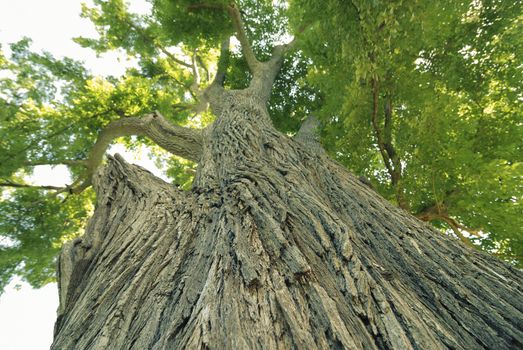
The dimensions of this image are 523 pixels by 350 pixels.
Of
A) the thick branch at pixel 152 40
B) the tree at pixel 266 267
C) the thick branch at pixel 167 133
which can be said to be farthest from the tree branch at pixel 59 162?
the thick branch at pixel 152 40

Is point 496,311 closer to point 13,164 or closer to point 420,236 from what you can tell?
point 420,236

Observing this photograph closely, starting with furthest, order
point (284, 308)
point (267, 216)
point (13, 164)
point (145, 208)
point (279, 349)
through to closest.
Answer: point (13, 164) → point (145, 208) → point (267, 216) → point (284, 308) → point (279, 349)

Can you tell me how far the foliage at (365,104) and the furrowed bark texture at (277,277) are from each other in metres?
2.26

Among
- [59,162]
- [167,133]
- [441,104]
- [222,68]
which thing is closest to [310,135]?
[441,104]

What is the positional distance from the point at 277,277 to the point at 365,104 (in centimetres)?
390

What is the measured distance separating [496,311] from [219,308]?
134cm

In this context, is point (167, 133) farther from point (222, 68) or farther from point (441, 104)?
point (222, 68)

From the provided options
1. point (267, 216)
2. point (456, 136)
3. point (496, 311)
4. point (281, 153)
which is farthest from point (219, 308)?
point (456, 136)

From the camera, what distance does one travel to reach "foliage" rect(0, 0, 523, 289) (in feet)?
12.9

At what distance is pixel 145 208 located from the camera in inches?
104

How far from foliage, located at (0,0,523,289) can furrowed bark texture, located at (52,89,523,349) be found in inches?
89.0

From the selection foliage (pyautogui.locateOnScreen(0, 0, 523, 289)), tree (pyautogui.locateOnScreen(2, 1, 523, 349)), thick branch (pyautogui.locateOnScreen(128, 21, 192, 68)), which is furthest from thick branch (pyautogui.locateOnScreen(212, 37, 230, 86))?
tree (pyautogui.locateOnScreen(2, 1, 523, 349))

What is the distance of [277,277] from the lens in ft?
4.56

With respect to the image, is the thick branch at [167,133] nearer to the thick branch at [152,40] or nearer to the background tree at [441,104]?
the background tree at [441,104]
